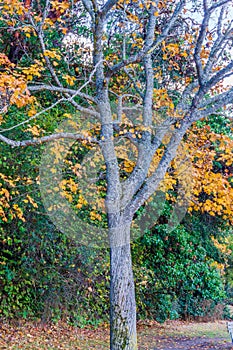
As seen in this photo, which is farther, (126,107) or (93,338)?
(93,338)

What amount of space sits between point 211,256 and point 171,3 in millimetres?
7579

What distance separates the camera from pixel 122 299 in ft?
20.4

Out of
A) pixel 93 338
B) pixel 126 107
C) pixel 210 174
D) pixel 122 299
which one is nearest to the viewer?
pixel 122 299

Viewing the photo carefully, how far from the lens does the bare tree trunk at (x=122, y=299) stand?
20.0 ft

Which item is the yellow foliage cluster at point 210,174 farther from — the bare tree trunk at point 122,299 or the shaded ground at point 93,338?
the shaded ground at point 93,338

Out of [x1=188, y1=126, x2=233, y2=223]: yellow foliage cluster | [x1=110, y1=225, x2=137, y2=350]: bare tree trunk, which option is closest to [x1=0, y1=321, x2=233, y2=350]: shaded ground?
[x1=110, y1=225, x2=137, y2=350]: bare tree trunk

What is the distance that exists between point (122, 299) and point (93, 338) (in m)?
3.67

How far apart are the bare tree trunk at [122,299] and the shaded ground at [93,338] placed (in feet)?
7.66

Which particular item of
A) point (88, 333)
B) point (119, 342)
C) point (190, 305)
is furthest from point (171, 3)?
point (190, 305)

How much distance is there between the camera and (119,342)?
20.0 ft

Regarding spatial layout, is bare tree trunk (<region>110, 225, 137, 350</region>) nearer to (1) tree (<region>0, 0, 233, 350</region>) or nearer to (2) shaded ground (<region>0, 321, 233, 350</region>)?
(1) tree (<region>0, 0, 233, 350</region>)

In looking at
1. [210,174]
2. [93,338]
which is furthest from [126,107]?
[93,338]

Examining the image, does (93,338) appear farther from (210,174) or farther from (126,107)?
(126,107)

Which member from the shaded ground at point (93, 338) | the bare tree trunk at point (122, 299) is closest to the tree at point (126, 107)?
the bare tree trunk at point (122, 299)
